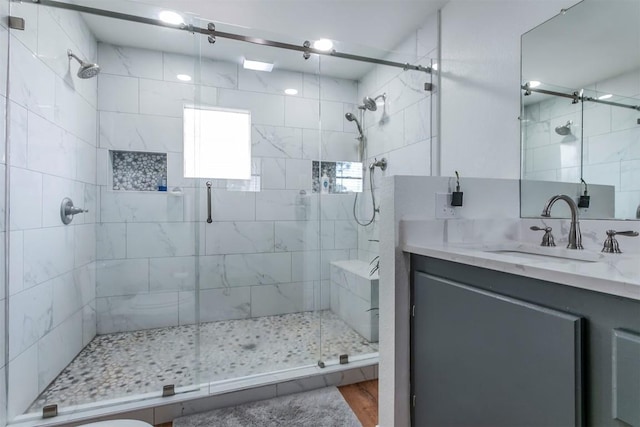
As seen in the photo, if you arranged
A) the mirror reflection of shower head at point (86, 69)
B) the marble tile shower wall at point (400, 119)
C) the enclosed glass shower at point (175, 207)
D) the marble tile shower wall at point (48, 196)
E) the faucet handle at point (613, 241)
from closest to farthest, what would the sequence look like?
the faucet handle at point (613, 241)
the marble tile shower wall at point (48, 196)
the enclosed glass shower at point (175, 207)
the mirror reflection of shower head at point (86, 69)
the marble tile shower wall at point (400, 119)

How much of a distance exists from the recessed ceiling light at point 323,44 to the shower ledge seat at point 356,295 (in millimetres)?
1846

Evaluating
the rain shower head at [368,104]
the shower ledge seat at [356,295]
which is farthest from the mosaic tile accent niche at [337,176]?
the shower ledge seat at [356,295]

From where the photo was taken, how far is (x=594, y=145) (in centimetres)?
133

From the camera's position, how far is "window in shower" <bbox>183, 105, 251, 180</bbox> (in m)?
2.74

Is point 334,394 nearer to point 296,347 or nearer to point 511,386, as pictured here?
point 296,347

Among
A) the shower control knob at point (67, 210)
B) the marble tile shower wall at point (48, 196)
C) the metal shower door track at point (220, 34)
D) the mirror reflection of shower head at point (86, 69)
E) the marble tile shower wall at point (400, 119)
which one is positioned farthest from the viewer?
the marble tile shower wall at point (400, 119)

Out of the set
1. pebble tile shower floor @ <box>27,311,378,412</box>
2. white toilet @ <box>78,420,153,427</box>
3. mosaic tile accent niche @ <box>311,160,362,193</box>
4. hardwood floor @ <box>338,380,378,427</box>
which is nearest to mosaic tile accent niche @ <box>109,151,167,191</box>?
pebble tile shower floor @ <box>27,311,378,412</box>

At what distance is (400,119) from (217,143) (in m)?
1.63

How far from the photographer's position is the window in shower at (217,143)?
9.00 feet

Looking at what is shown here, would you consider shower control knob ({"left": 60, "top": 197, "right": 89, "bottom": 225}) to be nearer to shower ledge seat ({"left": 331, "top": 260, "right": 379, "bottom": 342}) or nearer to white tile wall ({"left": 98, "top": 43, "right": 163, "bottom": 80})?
white tile wall ({"left": 98, "top": 43, "right": 163, "bottom": 80})

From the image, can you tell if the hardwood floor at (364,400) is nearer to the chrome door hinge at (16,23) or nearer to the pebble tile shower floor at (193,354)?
the pebble tile shower floor at (193,354)

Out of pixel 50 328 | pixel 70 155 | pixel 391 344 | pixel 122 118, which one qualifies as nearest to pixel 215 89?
pixel 122 118

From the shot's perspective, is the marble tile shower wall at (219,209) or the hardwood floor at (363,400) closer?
the hardwood floor at (363,400)

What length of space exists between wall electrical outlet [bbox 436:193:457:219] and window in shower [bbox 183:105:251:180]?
1938 millimetres
